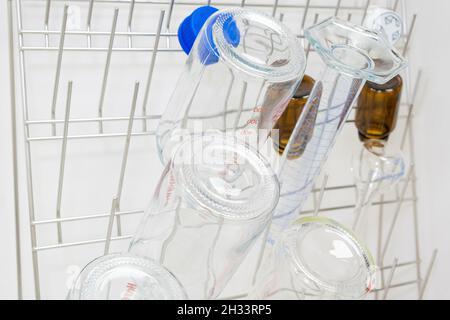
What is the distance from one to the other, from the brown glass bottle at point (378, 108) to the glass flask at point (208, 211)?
0.36 m

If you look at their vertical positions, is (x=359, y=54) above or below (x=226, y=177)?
above

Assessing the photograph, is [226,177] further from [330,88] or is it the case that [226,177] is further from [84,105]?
[84,105]

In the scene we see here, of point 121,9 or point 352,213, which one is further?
point 352,213

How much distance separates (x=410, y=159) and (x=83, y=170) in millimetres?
600

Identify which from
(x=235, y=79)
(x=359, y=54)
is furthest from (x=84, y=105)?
(x=359, y=54)

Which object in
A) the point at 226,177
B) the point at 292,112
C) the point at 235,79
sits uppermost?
the point at 292,112

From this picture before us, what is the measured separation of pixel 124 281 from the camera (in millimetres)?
503

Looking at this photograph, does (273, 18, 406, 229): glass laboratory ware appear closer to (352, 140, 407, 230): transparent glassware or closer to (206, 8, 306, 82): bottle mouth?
(206, 8, 306, 82): bottle mouth

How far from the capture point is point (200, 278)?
59 cm

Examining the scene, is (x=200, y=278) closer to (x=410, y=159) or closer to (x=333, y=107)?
(x=333, y=107)

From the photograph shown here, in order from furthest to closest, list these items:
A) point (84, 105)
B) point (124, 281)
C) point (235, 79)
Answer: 1. point (84, 105)
2. point (235, 79)
3. point (124, 281)

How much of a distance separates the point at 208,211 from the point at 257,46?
8.3 inches

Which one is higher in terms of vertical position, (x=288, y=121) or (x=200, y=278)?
(x=288, y=121)

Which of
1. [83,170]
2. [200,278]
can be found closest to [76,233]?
[83,170]
